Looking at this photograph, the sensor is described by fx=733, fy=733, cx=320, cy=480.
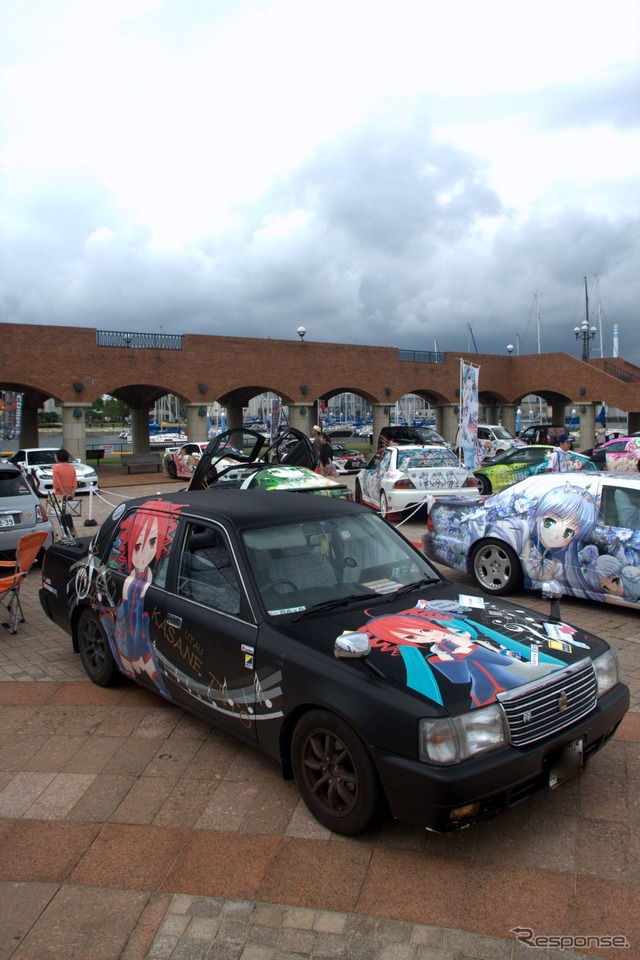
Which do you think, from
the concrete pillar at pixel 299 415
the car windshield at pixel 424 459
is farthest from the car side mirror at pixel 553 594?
the concrete pillar at pixel 299 415

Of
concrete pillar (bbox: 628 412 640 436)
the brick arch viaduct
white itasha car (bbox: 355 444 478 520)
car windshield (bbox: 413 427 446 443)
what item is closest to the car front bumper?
white itasha car (bbox: 355 444 478 520)

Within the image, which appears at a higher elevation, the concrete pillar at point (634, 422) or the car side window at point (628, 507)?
the concrete pillar at point (634, 422)

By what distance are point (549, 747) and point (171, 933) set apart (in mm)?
1806

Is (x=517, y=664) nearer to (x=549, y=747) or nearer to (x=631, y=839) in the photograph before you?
(x=549, y=747)

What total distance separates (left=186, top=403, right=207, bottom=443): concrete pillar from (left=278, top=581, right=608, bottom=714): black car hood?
27.1 m

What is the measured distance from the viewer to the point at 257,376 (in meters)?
32.1

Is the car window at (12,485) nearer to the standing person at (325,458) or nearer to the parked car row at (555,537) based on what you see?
the parked car row at (555,537)

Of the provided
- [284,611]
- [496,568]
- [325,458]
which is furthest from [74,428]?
[284,611]

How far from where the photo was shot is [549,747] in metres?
3.37

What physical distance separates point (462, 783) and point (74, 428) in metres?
27.3

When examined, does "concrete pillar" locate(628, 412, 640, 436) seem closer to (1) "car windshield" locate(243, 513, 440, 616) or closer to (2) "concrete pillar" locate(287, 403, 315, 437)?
(2) "concrete pillar" locate(287, 403, 315, 437)

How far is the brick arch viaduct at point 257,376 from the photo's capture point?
27.5m

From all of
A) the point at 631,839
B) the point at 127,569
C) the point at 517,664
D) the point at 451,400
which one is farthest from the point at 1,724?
the point at 451,400

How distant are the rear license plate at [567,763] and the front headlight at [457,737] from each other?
41cm
